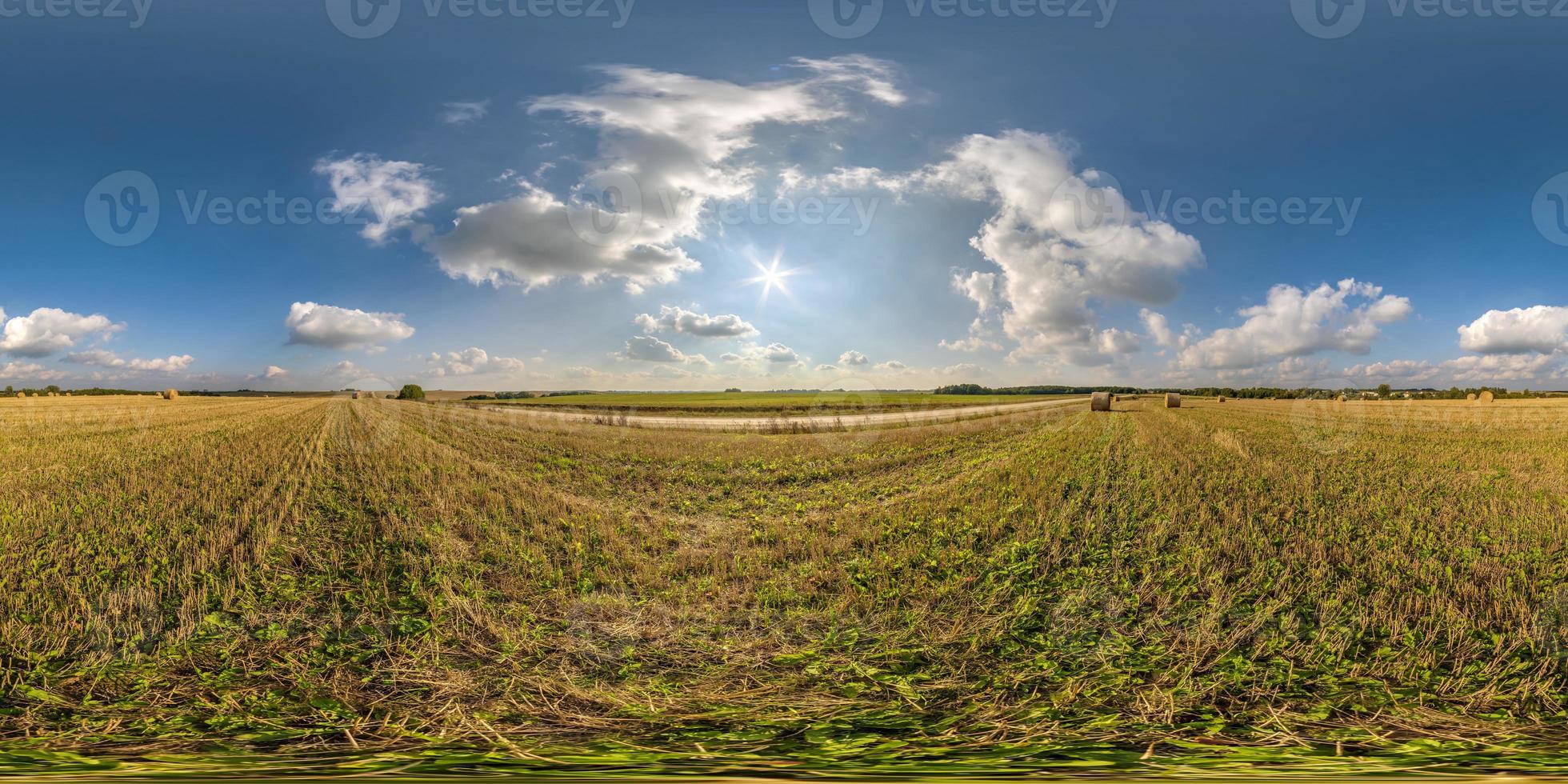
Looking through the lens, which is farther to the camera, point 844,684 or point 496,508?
point 496,508

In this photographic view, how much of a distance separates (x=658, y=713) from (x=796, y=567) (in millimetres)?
2204

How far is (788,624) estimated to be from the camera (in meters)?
4.14

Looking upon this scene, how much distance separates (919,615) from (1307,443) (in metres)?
14.8

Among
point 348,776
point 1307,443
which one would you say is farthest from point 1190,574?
point 1307,443

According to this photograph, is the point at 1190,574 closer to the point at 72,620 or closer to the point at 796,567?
the point at 796,567

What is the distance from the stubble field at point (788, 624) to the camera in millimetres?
2832

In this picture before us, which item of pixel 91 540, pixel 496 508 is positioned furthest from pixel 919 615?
pixel 91 540

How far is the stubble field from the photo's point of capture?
2832 mm

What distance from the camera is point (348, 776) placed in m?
2.39

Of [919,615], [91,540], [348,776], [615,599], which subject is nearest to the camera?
[348,776]

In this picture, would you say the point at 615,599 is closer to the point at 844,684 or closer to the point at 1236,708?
the point at 844,684

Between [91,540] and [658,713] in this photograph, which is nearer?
[658,713]

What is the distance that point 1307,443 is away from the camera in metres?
14.0

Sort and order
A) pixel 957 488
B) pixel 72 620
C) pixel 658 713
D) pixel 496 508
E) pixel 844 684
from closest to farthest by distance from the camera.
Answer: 1. pixel 658 713
2. pixel 844 684
3. pixel 72 620
4. pixel 496 508
5. pixel 957 488
